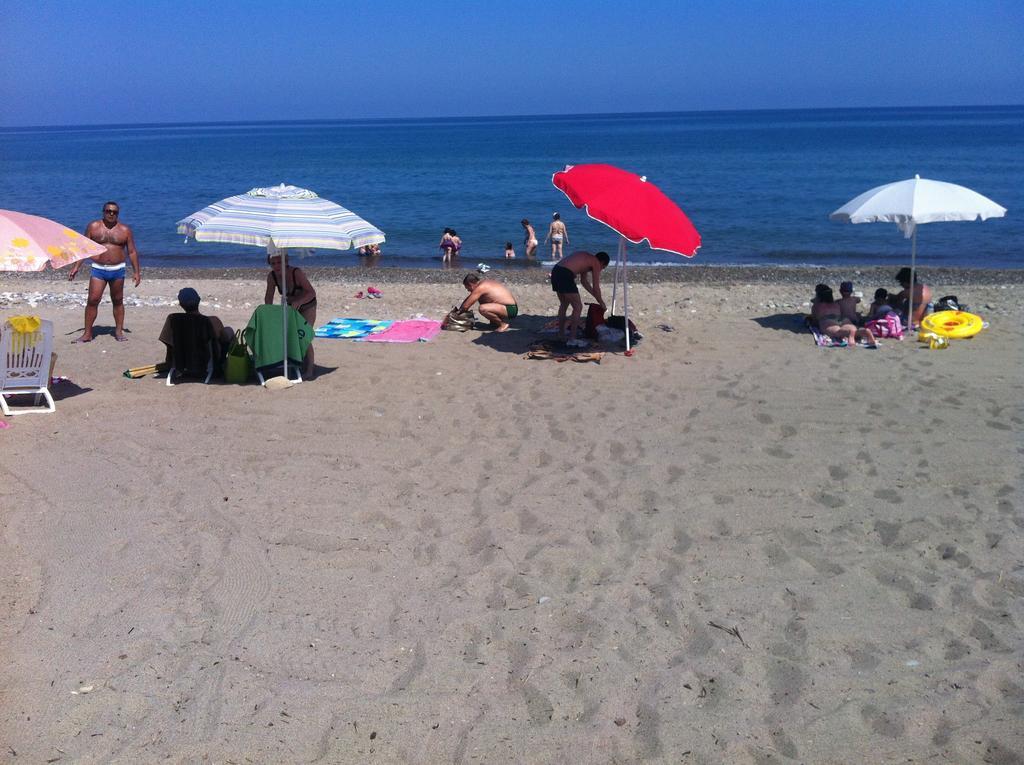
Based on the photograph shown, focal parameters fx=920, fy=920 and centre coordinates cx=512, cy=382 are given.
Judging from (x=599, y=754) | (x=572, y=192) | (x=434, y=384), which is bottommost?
(x=599, y=754)

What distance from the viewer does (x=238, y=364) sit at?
308 inches

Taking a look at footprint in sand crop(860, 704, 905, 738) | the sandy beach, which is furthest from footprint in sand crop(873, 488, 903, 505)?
footprint in sand crop(860, 704, 905, 738)

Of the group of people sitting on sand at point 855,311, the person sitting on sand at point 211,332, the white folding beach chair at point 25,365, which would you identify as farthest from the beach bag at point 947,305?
the white folding beach chair at point 25,365

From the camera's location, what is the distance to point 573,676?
12.4 feet

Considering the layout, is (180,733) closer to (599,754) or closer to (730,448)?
(599,754)

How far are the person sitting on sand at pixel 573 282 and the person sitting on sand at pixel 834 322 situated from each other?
2.42 metres

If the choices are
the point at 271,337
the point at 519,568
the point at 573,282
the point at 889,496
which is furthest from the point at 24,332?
the point at 889,496

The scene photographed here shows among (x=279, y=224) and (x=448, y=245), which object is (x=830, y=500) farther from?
(x=448, y=245)

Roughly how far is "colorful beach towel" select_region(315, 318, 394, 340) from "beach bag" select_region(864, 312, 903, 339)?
522cm

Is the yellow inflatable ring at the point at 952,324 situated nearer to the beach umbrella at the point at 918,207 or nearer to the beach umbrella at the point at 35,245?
the beach umbrella at the point at 918,207

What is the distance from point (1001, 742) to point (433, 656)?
2210mm

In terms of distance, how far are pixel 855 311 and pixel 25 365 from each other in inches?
313

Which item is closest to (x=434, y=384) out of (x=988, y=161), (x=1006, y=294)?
(x=1006, y=294)

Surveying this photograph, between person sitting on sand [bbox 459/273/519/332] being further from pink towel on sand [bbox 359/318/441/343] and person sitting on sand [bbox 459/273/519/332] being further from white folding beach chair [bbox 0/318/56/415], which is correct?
white folding beach chair [bbox 0/318/56/415]
